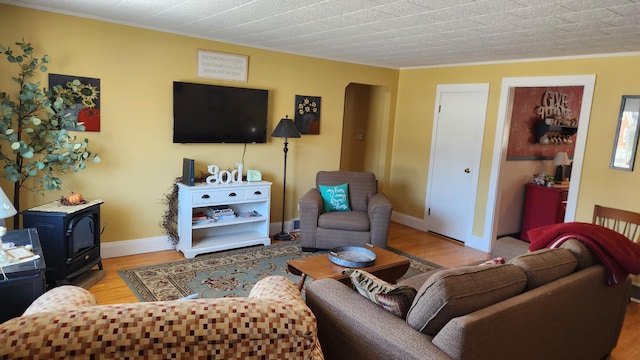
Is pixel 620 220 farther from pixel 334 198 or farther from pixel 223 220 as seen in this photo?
pixel 223 220

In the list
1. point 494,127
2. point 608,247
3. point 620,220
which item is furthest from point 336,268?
point 494,127

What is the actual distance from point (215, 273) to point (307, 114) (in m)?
2.36

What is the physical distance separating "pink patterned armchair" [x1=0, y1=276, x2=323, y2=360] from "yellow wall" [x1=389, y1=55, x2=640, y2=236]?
3839 millimetres

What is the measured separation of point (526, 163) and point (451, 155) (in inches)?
38.6

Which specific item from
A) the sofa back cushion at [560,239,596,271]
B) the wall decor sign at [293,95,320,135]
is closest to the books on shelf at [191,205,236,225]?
the wall decor sign at [293,95,320,135]

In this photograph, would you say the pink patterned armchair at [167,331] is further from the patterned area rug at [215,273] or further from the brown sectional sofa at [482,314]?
the patterned area rug at [215,273]

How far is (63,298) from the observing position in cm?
165

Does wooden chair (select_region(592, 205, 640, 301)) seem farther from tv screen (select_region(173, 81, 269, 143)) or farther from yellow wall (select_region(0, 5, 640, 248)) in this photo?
tv screen (select_region(173, 81, 269, 143))

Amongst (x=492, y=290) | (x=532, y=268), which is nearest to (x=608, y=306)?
(x=532, y=268)

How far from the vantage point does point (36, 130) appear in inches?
136

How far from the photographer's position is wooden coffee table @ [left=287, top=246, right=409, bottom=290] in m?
2.93

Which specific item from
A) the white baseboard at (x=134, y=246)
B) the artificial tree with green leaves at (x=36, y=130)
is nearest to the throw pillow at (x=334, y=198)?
the white baseboard at (x=134, y=246)

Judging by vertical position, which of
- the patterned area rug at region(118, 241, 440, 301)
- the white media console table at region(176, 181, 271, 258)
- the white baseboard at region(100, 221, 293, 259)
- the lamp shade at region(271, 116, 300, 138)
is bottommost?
the patterned area rug at region(118, 241, 440, 301)

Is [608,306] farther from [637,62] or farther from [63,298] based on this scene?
[63,298]
